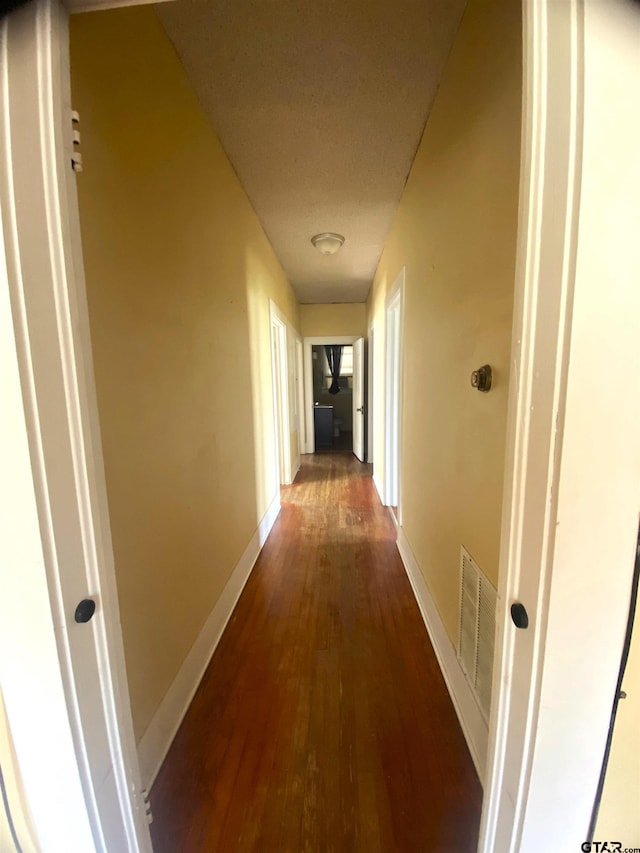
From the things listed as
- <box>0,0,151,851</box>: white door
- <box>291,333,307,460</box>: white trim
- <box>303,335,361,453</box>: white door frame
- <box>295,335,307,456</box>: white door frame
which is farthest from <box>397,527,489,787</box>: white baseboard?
<box>303,335,361,453</box>: white door frame

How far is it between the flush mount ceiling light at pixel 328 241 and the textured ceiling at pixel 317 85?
447mm

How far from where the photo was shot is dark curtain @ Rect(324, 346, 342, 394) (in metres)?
6.80

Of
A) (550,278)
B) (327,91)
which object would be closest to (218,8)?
(327,91)

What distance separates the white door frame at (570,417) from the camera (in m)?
0.48

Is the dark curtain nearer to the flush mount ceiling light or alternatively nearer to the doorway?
the doorway

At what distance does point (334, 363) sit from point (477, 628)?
6.07 metres

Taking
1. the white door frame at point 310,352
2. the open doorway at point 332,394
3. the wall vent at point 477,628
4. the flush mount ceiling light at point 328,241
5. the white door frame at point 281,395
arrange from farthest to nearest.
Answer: the open doorway at point 332,394
the white door frame at point 310,352
the white door frame at point 281,395
the flush mount ceiling light at point 328,241
the wall vent at point 477,628

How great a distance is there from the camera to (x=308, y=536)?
2.78 meters

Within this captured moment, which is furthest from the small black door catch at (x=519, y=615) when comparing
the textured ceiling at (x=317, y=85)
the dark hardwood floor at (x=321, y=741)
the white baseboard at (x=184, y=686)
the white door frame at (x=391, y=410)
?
the white door frame at (x=391, y=410)

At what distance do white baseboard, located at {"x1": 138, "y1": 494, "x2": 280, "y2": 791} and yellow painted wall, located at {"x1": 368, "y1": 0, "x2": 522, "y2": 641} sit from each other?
1.11 m

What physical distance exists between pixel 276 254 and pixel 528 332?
3276 millimetres

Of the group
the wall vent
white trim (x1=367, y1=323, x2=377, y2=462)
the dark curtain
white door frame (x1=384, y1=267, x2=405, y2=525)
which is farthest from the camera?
the dark curtain

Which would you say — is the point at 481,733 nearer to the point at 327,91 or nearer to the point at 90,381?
the point at 90,381

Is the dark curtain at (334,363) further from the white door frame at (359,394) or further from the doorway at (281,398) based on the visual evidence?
the doorway at (281,398)
